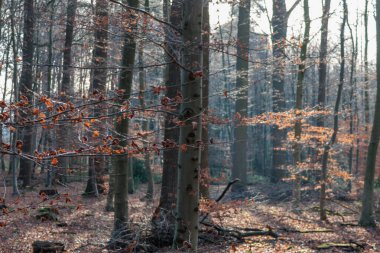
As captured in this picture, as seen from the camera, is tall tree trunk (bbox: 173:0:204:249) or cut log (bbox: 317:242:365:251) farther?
cut log (bbox: 317:242:365:251)

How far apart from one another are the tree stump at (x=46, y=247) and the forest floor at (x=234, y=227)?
19.4 inches

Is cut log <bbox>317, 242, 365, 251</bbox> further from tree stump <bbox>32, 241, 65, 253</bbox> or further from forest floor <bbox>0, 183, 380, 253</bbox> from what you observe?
tree stump <bbox>32, 241, 65, 253</bbox>

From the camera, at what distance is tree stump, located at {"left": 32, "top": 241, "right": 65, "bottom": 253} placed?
28.6ft

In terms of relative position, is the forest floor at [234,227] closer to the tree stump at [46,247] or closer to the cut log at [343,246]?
the cut log at [343,246]

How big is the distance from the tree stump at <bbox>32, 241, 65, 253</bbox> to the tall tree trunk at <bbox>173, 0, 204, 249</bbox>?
3557 millimetres

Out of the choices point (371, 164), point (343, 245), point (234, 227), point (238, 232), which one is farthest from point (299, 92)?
point (238, 232)

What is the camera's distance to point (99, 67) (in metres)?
4.86

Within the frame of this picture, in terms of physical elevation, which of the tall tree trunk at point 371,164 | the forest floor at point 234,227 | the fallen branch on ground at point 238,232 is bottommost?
the forest floor at point 234,227

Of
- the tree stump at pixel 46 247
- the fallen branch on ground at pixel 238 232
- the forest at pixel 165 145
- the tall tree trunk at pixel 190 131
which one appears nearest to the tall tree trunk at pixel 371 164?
the forest at pixel 165 145

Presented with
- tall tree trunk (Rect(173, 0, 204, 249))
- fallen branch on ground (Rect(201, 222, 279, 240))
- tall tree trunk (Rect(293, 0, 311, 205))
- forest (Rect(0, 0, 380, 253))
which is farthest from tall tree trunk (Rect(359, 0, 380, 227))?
tall tree trunk (Rect(173, 0, 204, 249))

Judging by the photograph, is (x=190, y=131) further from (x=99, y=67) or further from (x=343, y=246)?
(x=343, y=246)

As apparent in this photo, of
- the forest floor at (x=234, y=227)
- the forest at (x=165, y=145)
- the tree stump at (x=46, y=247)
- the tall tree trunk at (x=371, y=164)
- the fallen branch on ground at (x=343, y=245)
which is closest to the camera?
the forest at (x=165, y=145)

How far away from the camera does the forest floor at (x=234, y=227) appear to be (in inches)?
378

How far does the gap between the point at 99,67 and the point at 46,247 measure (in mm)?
5138
